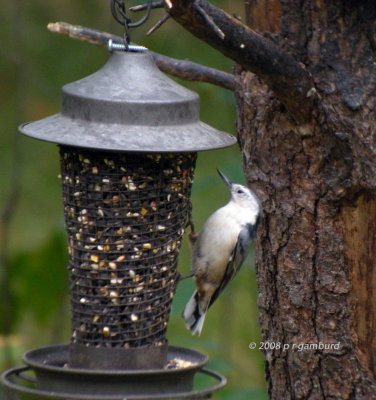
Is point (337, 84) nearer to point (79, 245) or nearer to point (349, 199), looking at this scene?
point (349, 199)

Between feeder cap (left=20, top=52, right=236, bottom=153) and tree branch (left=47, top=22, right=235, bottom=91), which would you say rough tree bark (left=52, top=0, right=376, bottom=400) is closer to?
tree branch (left=47, top=22, right=235, bottom=91)

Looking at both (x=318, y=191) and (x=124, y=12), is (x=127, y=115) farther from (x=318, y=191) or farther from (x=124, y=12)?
(x=318, y=191)

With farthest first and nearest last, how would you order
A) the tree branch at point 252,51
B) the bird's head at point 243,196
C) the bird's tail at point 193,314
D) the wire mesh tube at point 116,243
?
the bird's tail at point 193,314 → the bird's head at point 243,196 → the wire mesh tube at point 116,243 → the tree branch at point 252,51

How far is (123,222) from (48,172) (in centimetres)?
348

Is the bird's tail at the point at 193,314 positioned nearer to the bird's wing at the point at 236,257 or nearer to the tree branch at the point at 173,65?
the bird's wing at the point at 236,257

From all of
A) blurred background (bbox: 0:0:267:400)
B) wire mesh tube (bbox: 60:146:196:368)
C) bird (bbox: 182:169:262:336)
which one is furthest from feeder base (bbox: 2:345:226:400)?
blurred background (bbox: 0:0:267:400)

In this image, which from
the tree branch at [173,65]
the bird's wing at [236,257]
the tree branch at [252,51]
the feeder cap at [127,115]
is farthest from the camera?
the bird's wing at [236,257]

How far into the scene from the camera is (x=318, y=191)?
3.40 meters

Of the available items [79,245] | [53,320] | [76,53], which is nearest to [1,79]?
[76,53]

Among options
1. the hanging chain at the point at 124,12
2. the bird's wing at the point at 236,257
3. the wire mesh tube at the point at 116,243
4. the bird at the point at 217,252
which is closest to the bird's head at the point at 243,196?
the bird at the point at 217,252

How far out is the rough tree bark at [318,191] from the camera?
10.8 ft

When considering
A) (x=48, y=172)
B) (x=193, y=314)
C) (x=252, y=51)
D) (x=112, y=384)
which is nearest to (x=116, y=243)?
(x=112, y=384)

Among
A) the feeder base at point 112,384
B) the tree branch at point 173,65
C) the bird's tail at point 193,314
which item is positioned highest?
the tree branch at point 173,65

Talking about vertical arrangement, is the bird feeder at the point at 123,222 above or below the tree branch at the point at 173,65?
below
